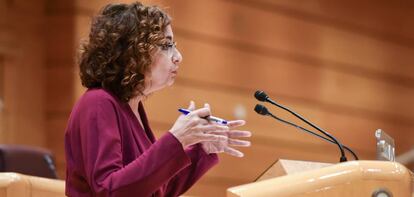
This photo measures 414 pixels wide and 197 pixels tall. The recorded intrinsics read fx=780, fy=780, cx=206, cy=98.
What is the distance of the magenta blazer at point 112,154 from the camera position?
1.96m

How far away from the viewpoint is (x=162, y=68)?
2.25 metres

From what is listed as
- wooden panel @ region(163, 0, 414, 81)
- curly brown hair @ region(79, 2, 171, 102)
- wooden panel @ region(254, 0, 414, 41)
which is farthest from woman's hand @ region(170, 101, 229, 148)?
wooden panel @ region(254, 0, 414, 41)

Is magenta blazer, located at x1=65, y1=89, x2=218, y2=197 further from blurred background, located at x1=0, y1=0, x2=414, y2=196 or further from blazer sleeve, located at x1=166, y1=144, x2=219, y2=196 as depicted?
blurred background, located at x1=0, y1=0, x2=414, y2=196

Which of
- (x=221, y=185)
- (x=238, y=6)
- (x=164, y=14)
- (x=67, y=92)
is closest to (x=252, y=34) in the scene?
(x=238, y=6)

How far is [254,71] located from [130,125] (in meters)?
4.43

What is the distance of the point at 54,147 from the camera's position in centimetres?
544

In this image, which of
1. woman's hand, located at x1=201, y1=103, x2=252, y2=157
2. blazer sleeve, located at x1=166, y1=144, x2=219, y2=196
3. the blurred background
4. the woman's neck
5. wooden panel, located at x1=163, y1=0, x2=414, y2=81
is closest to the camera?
woman's hand, located at x1=201, y1=103, x2=252, y2=157

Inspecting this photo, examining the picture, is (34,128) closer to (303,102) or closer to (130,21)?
(303,102)

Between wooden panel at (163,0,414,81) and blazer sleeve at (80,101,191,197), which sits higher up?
blazer sleeve at (80,101,191,197)

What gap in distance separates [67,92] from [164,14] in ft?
10.6

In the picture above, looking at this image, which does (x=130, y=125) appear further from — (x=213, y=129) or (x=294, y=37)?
(x=294, y=37)

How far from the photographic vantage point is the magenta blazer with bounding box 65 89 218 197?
196 centimetres

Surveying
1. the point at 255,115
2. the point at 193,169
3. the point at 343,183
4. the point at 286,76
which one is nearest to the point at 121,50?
the point at 193,169

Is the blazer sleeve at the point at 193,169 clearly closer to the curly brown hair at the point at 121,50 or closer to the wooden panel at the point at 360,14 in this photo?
the curly brown hair at the point at 121,50
